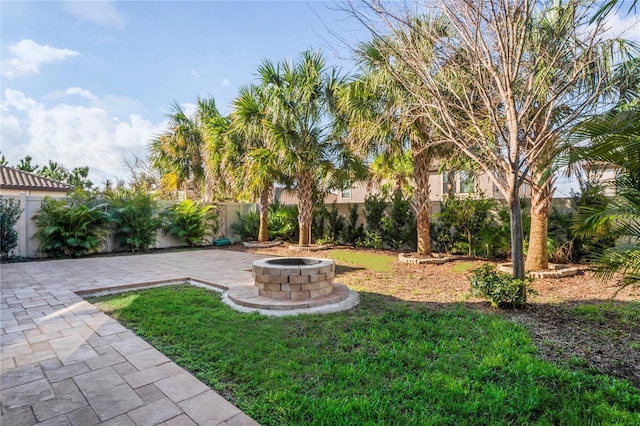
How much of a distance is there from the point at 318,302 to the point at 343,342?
1290mm

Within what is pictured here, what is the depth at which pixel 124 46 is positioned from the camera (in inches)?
340

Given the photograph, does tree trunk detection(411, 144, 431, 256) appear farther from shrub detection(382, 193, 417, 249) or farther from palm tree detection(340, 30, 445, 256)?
shrub detection(382, 193, 417, 249)

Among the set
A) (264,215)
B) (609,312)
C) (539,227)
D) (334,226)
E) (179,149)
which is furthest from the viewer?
(179,149)

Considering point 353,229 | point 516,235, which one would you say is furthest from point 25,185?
point 516,235

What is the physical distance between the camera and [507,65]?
4.48 m

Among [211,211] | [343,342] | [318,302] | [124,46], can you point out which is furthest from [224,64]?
[343,342]

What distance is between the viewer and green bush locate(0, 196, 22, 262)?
28.1ft

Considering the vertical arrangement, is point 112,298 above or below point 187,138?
below

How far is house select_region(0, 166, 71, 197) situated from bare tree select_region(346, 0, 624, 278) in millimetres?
14737

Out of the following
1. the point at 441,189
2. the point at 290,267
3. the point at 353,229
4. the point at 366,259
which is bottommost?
the point at 366,259

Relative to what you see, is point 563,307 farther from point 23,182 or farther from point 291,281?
point 23,182

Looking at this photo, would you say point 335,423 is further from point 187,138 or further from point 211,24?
point 187,138

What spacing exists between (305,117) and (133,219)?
22.0 feet

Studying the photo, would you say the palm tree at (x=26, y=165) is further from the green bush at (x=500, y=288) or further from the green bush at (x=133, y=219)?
the green bush at (x=500, y=288)
